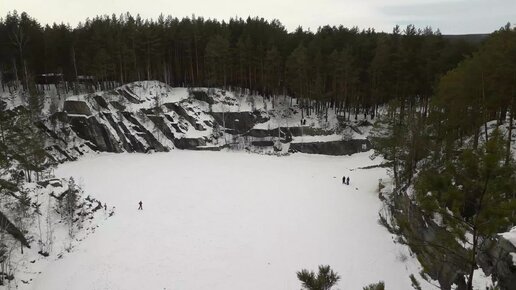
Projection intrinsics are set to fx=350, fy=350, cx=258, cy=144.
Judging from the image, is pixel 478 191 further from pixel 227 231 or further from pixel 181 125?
pixel 181 125

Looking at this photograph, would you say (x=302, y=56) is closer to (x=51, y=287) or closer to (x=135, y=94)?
(x=135, y=94)

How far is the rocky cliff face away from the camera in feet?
148

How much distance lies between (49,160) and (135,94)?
1778cm

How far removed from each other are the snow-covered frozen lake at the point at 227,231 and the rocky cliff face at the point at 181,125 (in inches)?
269

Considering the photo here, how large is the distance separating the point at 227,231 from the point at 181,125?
28.4 m

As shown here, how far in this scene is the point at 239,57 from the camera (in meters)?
57.6

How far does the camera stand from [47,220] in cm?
2445

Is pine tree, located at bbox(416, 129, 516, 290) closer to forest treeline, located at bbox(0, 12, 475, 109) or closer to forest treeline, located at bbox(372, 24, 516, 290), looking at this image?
forest treeline, located at bbox(372, 24, 516, 290)

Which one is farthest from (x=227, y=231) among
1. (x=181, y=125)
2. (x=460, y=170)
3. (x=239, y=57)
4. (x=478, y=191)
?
(x=239, y=57)

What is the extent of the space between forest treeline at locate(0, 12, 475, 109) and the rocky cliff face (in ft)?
15.0

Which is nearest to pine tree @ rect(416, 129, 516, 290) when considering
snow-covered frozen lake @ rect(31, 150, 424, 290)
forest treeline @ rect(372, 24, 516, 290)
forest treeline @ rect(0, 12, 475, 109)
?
forest treeline @ rect(372, 24, 516, 290)

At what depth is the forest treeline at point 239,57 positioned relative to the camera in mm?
45719

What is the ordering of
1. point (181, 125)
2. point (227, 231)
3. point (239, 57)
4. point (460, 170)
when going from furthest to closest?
point (239, 57)
point (181, 125)
point (227, 231)
point (460, 170)

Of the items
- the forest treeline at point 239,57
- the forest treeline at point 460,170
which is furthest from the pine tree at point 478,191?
the forest treeline at point 239,57
